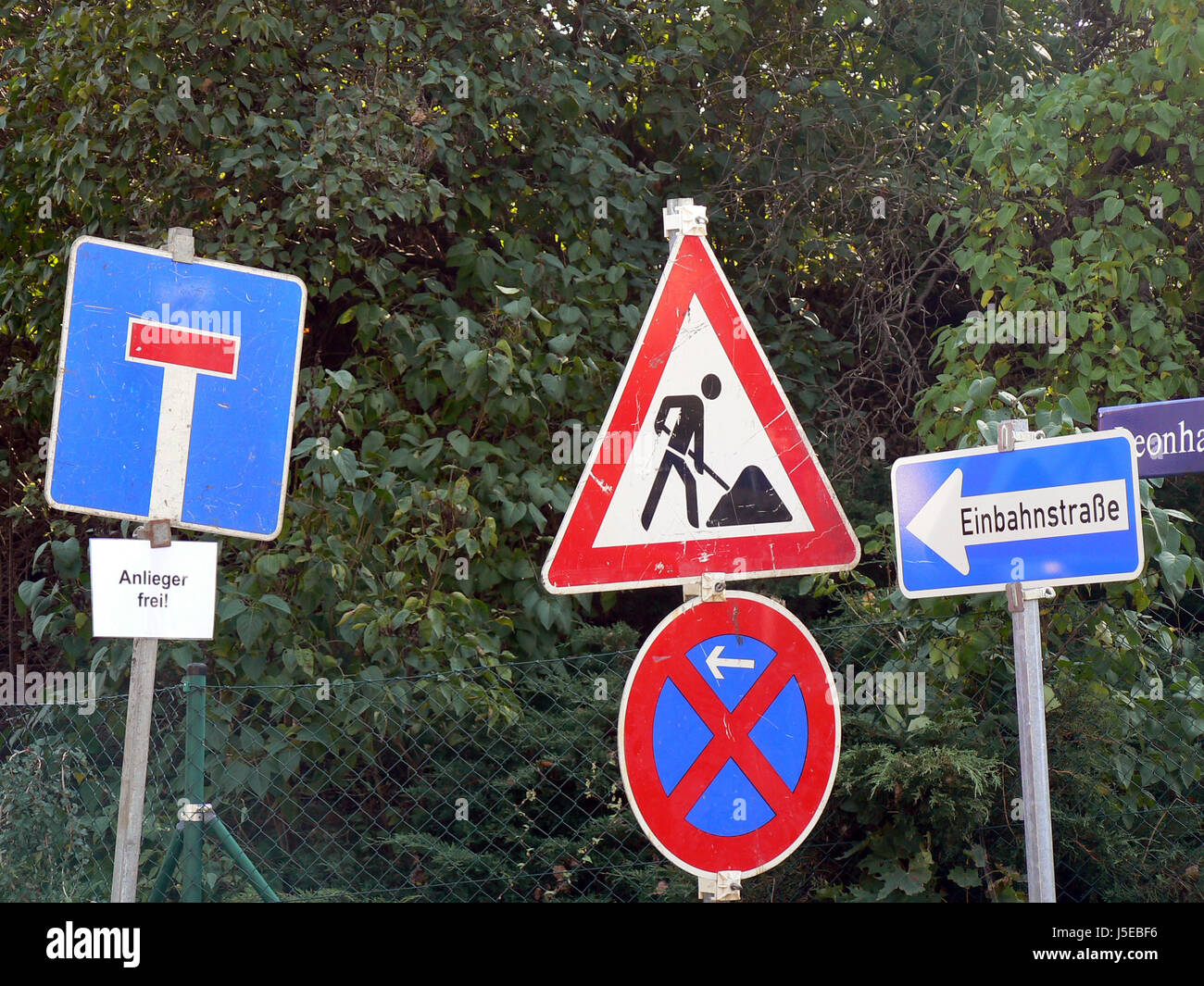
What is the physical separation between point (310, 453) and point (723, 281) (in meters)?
3.14

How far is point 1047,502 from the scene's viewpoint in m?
2.36

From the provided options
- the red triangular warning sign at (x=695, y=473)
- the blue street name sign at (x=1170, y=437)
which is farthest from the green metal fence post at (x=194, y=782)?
the blue street name sign at (x=1170, y=437)

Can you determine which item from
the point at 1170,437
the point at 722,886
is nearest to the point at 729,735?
the point at 722,886

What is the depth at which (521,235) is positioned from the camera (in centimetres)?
618

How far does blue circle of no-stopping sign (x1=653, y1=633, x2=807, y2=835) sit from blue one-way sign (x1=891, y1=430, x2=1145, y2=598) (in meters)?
0.48

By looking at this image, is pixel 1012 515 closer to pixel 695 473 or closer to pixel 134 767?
pixel 695 473

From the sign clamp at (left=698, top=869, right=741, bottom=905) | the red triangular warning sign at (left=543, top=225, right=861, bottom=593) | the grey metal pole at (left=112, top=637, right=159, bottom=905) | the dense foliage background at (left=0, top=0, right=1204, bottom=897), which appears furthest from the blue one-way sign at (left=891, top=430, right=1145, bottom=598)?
the dense foliage background at (left=0, top=0, right=1204, bottom=897)

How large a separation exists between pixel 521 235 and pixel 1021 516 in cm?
421

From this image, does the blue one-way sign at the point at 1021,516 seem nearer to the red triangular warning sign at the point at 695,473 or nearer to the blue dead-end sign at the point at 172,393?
the red triangular warning sign at the point at 695,473

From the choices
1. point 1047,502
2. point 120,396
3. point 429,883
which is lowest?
point 429,883

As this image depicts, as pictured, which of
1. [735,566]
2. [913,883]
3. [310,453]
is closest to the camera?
[735,566]

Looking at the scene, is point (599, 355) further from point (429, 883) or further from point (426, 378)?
point (429, 883)

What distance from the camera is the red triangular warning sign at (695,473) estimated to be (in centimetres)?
222

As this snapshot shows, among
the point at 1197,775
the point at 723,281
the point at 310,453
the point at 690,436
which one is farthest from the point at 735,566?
the point at 310,453
